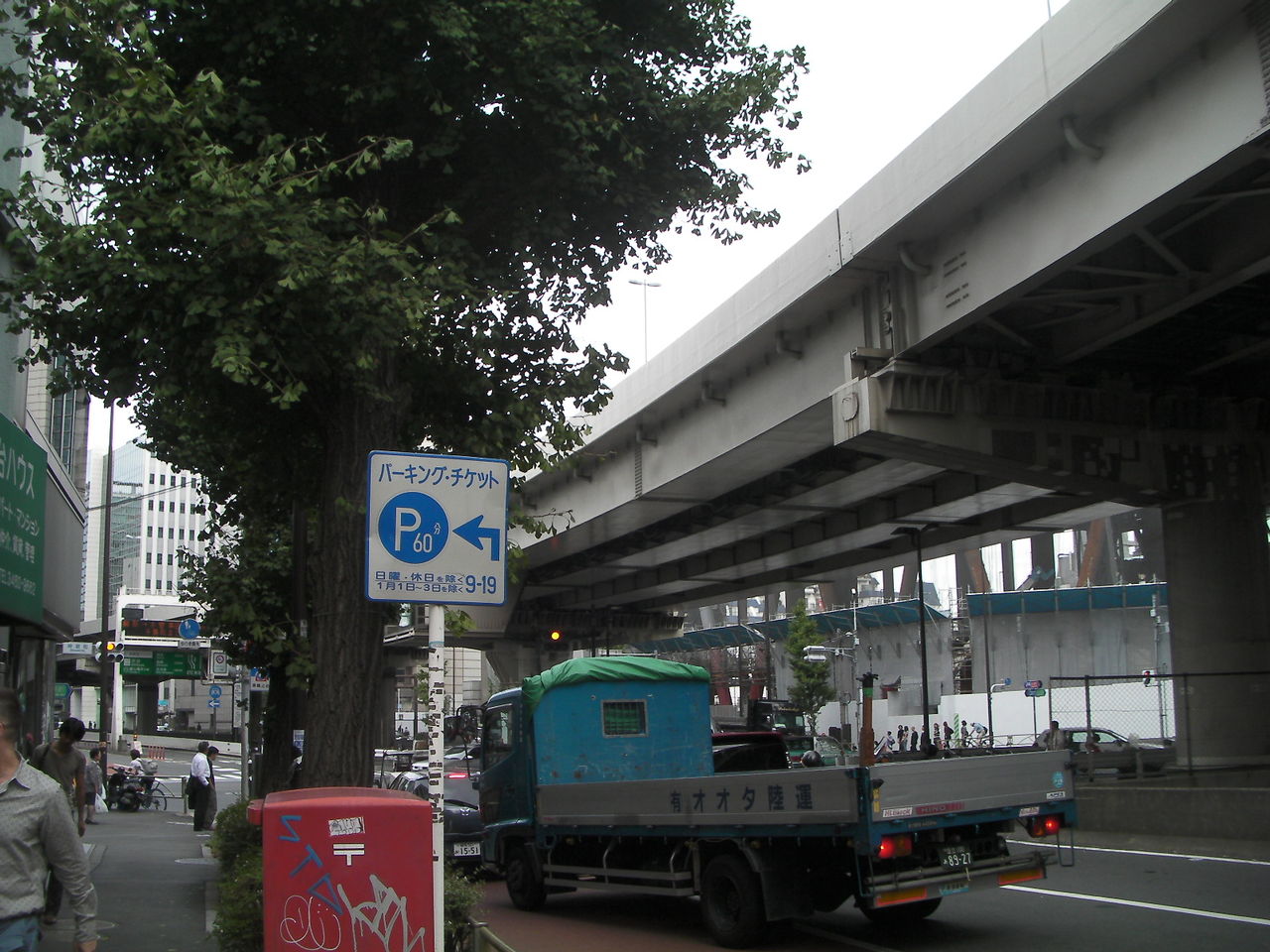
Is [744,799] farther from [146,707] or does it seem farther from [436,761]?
[146,707]

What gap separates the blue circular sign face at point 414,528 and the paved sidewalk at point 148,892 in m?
2.15

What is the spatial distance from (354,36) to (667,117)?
8.68 feet

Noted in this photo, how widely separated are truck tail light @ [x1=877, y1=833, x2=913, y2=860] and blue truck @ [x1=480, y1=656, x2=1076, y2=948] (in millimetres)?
11

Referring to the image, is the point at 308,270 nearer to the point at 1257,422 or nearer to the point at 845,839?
the point at 845,839

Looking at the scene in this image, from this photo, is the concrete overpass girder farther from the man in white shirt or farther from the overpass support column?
the man in white shirt

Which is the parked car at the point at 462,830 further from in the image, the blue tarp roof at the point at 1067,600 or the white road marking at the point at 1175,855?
the blue tarp roof at the point at 1067,600

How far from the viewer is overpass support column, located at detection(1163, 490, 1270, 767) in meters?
20.0

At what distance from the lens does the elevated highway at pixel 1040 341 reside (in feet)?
42.5

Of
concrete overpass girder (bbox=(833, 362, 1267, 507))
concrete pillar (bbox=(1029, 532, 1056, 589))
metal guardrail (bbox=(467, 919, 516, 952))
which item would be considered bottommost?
metal guardrail (bbox=(467, 919, 516, 952))

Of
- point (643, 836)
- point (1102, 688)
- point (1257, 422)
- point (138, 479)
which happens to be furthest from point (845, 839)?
point (138, 479)

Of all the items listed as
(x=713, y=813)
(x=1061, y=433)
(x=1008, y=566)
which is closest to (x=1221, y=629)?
(x=1061, y=433)

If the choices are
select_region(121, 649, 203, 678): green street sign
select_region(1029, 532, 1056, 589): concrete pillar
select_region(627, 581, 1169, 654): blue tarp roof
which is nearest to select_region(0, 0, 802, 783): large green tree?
select_region(121, 649, 203, 678): green street sign

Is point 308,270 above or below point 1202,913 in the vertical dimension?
above

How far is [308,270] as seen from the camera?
844 centimetres
